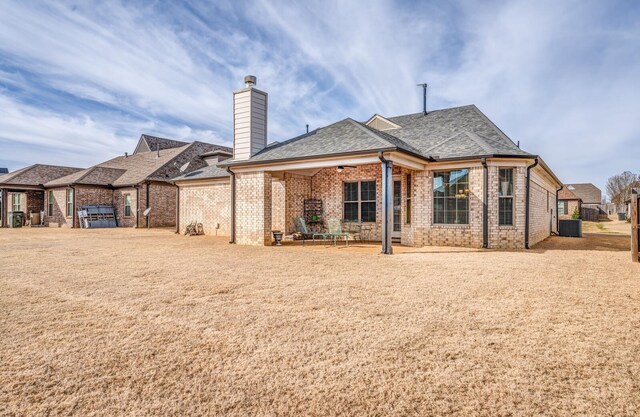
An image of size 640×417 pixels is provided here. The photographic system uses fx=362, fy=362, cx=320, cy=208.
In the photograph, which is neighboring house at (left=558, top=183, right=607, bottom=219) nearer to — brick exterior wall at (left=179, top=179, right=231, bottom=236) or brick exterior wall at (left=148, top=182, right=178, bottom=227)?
brick exterior wall at (left=179, top=179, right=231, bottom=236)

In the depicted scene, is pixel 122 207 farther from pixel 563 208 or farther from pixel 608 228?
pixel 563 208

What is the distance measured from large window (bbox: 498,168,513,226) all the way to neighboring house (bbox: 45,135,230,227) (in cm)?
1851

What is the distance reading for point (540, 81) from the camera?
13742 mm

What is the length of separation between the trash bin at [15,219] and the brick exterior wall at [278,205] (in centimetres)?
2097

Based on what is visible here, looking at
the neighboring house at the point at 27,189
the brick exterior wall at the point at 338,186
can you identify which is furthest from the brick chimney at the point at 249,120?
the neighboring house at the point at 27,189

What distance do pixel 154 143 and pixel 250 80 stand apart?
23.5 m

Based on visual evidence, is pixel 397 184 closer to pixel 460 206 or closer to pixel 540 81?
pixel 460 206

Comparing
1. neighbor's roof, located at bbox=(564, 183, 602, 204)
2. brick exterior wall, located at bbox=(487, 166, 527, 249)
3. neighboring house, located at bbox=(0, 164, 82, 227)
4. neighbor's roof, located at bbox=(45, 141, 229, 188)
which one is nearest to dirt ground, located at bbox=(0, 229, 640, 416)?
brick exterior wall, located at bbox=(487, 166, 527, 249)

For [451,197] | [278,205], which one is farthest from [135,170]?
[451,197]

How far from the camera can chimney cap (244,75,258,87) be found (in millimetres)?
13013

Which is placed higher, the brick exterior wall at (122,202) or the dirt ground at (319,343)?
the brick exterior wall at (122,202)

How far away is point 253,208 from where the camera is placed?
1247 centimetres

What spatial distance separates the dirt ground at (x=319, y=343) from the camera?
2.46 meters

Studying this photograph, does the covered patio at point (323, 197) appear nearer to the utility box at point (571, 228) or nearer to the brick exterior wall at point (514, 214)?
the brick exterior wall at point (514, 214)
